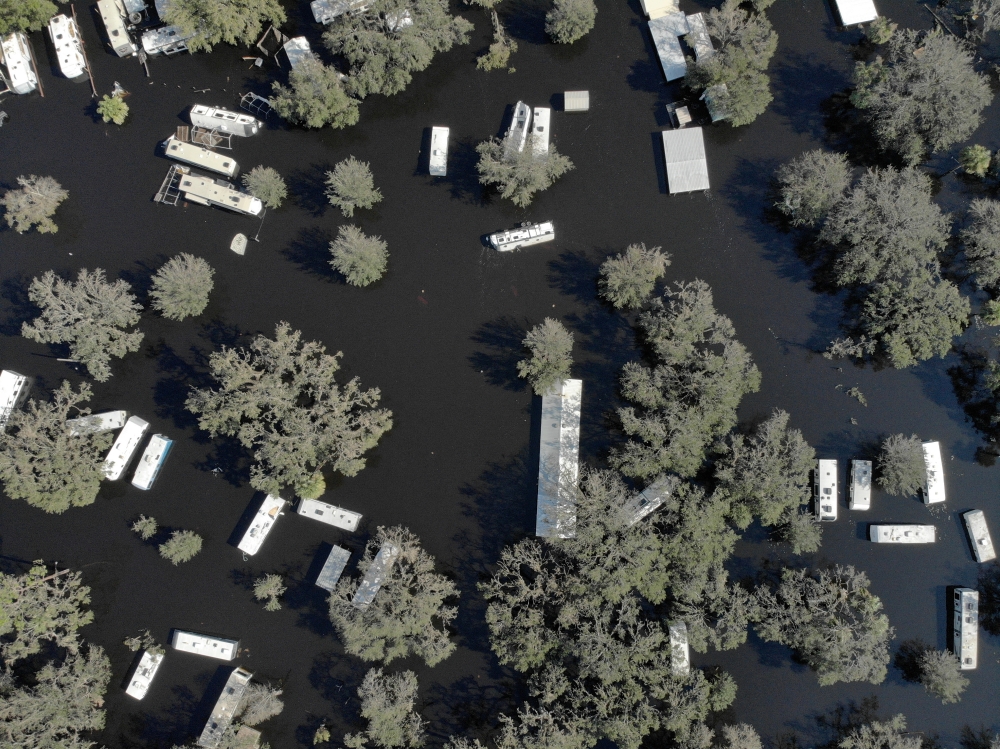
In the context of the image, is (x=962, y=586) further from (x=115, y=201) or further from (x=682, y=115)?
(x=115, y=201)

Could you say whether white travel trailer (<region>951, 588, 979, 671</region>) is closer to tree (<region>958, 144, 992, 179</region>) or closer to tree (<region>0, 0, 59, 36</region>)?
tree (<region>958, 144, 992, 179</region>)

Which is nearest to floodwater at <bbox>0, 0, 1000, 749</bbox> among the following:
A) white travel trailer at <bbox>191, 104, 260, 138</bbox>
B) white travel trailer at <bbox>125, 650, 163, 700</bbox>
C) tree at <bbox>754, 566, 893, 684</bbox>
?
white travel trailer at <bbox>125, 650, 163, 700</bbox>

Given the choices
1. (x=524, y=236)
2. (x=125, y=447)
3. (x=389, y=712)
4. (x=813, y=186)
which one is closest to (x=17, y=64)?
(x=125, y=447)

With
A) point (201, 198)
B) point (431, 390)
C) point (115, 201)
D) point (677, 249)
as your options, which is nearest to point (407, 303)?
point (431, 390)

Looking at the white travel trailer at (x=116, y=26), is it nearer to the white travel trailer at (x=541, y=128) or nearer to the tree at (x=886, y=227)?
the white travel trailer at (x=541, y=128)

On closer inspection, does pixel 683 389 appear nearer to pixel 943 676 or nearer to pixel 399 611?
pixel 399 611
